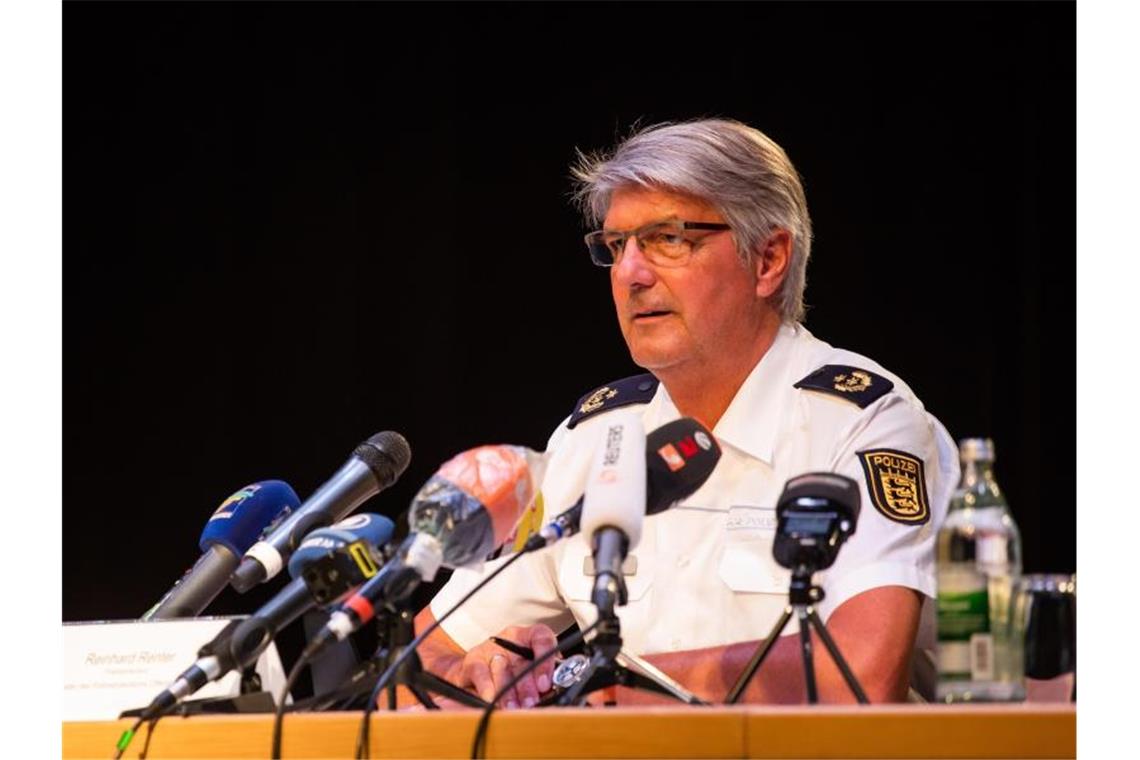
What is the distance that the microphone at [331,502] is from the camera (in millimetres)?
1749

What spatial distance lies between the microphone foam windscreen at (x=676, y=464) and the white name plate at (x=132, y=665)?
48cm

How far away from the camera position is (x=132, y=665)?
5.43 feet

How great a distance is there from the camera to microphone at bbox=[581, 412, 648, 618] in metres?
1.42

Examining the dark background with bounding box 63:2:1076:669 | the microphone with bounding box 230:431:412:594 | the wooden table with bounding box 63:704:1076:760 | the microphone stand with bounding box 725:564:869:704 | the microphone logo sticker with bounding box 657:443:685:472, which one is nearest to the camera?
the wooden table with bounding box 63:704:1076:760

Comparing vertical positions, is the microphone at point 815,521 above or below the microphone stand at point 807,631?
above

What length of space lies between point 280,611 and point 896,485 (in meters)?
0.93

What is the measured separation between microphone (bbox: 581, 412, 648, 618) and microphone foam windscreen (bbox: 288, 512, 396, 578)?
8.6 inches

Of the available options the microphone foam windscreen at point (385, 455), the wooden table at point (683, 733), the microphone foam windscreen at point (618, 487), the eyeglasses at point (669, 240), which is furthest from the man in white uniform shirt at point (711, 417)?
the wooden table at point (683, 733)

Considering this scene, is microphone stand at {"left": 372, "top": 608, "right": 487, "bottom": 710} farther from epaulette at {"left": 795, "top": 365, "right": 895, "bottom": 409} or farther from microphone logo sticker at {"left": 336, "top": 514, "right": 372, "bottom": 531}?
epaulette at {"left": 795, "top": 365, "right": 895, "bottom": 409}

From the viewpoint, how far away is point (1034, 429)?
9.20 ft

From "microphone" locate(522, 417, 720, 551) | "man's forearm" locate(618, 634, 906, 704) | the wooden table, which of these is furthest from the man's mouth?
the wooden table

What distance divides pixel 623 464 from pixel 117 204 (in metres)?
2.19

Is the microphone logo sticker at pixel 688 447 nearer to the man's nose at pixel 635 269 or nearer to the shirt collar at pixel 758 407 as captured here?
the shirt collar at pixel 758 407
